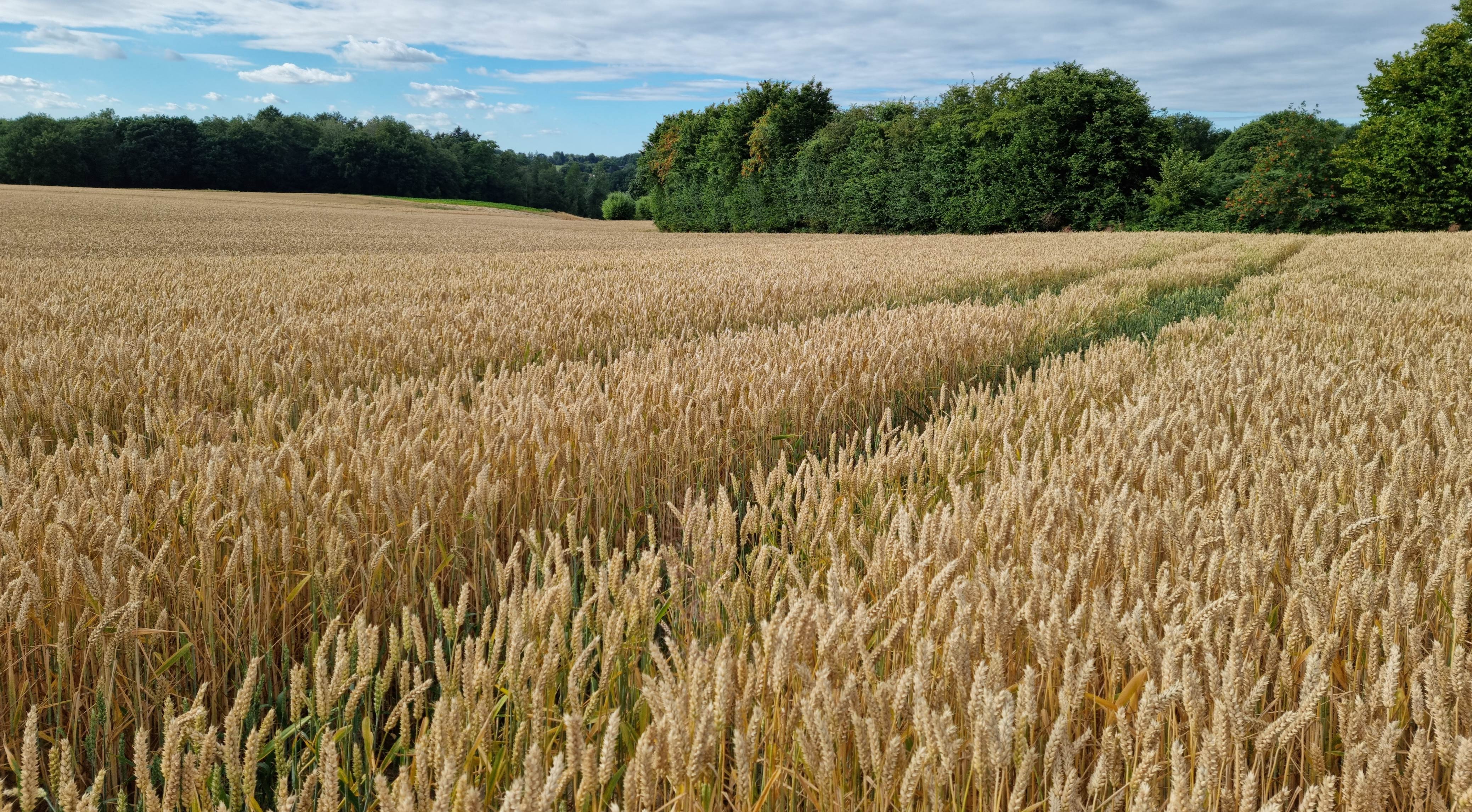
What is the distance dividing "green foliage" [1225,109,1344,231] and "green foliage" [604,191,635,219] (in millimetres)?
47249

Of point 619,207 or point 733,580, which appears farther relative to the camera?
point 619,207

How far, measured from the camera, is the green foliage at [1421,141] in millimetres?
29219

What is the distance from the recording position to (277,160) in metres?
72.6

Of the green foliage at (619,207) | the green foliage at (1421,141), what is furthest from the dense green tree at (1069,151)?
the green foliage at (619,207)

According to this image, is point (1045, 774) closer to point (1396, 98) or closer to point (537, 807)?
point (537, 807)

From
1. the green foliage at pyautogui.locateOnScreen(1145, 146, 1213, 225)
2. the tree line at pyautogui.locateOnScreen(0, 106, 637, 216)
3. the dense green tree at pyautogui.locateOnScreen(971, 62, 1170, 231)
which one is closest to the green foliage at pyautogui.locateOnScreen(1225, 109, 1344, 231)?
the green foliage at pyautogui.locateOnScreen(1145, 146, 1213, 225)

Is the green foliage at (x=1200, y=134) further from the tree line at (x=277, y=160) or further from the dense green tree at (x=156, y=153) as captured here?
the dense green tree at (x=156, y=153)

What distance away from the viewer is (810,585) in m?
1.53

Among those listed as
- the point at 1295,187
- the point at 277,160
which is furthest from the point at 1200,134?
the point at 277,160

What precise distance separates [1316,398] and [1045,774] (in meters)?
2.73

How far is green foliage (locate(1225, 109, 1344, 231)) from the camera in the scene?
104 feet

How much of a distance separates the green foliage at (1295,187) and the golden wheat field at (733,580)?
32.2 meters

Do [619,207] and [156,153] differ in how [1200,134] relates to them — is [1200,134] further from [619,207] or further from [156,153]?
[156,153]

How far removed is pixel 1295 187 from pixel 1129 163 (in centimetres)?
681
